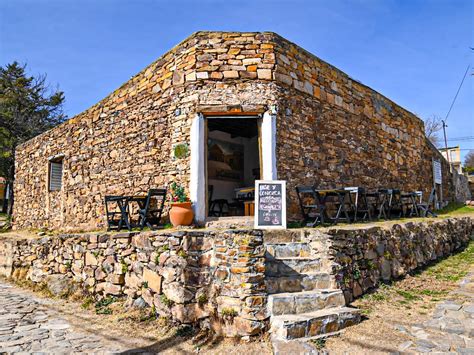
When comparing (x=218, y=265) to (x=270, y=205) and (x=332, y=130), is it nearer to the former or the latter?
(x=270, y=205)

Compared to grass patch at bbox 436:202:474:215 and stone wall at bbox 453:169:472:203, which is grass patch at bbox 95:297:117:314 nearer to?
grass patch at bbox 436:202:474:215

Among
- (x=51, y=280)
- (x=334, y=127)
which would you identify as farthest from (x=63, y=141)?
(x=334, y=127)

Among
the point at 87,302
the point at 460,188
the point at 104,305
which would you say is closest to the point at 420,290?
the point at 104,305

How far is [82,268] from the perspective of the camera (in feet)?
20.0

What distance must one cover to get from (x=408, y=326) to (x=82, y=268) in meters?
5.25

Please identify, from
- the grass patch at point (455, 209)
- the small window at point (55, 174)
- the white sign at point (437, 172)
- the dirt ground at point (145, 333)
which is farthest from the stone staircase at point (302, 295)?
the white sign at point (437, 172)

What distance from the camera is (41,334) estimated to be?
4.35 meters

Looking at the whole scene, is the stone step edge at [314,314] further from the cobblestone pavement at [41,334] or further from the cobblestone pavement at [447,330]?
the cobblestone pavement at [41,334]

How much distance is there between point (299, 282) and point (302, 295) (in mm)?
267

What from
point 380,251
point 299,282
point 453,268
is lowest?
point 453,268

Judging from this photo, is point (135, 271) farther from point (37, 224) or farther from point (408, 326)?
point (37, 224)

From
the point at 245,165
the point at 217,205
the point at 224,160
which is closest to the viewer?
the point at 217,205

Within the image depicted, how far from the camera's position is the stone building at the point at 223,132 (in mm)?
6668

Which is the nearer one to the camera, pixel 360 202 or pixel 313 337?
pixel 313 337
